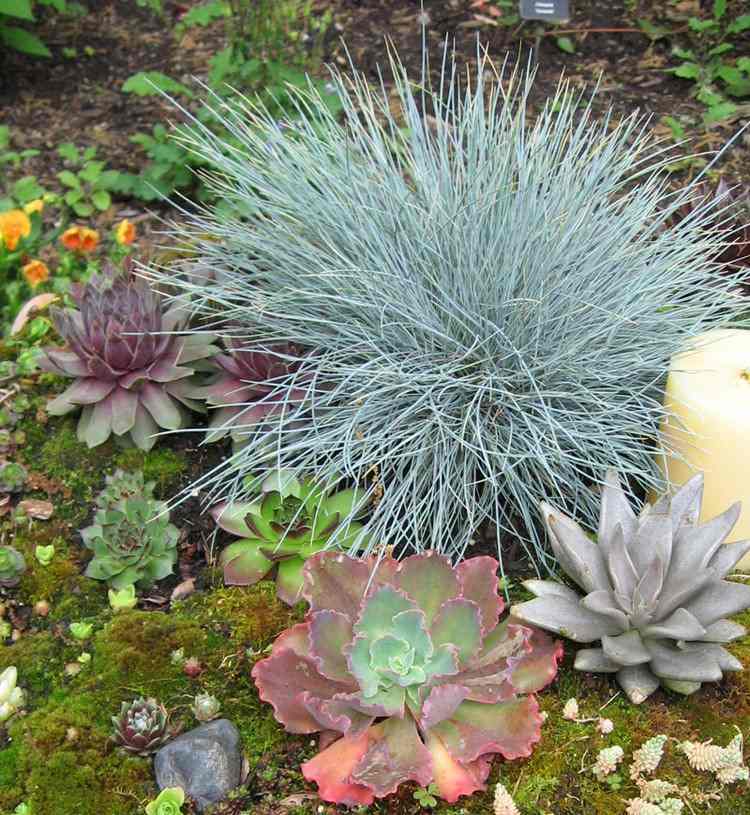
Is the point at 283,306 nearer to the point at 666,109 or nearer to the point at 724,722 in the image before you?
the point at 724,722

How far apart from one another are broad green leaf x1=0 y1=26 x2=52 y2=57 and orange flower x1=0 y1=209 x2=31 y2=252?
1.61m

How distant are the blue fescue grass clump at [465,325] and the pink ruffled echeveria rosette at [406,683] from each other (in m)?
0.24

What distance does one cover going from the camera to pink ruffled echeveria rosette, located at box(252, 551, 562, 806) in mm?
1432

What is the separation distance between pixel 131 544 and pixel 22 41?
3.14m

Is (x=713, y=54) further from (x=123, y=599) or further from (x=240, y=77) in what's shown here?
(x=123, y=599)

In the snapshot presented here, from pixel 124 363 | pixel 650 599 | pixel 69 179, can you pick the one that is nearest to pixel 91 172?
pixel 69 179

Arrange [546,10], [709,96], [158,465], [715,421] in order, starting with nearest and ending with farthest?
[715,421]
[158,465]
[546,10]
[709,96]

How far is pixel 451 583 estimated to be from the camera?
1.59 meters

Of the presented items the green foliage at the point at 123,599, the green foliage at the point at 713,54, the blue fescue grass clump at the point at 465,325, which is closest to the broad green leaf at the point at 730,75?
the green foliage at the point at 713,54

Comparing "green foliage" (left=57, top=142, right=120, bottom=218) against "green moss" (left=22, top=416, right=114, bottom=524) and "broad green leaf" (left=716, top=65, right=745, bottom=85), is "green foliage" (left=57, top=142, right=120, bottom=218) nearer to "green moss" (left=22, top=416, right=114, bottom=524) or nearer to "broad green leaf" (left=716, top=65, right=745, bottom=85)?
"green moss" (left=22, top=416, right=114, bottom=524)

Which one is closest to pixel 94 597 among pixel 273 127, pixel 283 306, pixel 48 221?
pixel 283 306

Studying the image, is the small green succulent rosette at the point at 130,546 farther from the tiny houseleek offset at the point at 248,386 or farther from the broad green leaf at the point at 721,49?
the broad green leaf at the point at 721,49

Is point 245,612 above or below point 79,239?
below

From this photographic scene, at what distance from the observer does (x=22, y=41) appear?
13.5 feet
